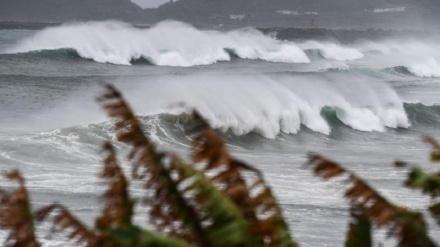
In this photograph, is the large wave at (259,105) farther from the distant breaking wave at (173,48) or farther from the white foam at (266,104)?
the distant breaking wave at (173,48)

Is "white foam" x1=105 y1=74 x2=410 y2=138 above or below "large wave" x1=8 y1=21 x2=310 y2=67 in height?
above

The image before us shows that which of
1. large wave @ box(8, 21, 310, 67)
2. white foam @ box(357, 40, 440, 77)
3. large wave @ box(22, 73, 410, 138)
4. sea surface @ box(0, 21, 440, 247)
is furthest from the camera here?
white foam @ box(357, 40, 440, 77)

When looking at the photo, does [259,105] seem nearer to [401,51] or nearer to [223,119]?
[223,119]

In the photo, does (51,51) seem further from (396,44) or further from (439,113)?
(396,44)

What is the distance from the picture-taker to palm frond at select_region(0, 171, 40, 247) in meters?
3.07

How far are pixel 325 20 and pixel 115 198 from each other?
181 meters

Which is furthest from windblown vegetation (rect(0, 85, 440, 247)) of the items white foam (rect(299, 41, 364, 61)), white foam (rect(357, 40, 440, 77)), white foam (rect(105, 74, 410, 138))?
white foam (rect(299, 41, 364, 61))

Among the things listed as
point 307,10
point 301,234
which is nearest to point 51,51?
point 301,234

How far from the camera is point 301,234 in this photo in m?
10.9

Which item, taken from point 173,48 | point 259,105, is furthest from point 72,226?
point 173,48

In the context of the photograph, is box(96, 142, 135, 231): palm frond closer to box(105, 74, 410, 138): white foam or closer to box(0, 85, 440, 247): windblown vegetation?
box(0, 85, 440, 247): windblown vegetation

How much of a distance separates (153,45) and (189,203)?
185ft

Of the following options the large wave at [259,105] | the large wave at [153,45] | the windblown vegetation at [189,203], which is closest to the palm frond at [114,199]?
the windblown vegetation at [189,203]

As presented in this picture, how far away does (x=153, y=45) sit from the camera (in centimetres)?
5909
